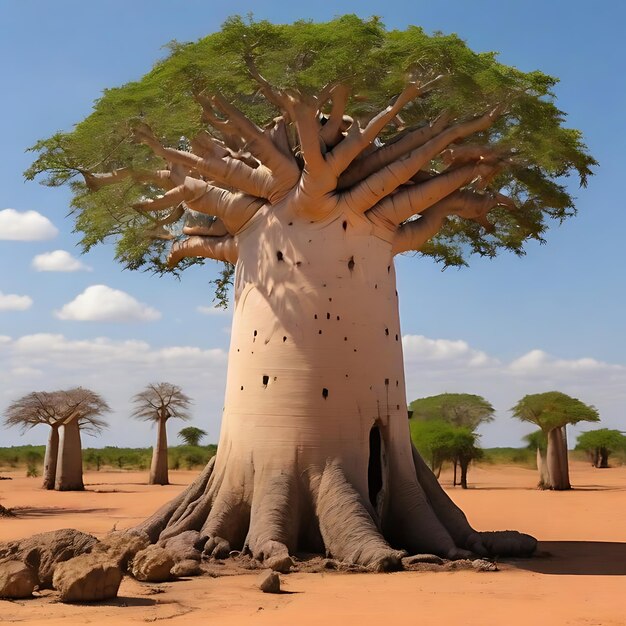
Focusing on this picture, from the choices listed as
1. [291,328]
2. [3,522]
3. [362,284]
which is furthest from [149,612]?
[3,522]

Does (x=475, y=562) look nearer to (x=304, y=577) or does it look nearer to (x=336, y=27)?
(x=304, y=577)

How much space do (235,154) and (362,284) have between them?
270 cm

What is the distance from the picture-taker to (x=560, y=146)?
12.0 m

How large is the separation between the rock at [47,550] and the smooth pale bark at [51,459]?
20.1m

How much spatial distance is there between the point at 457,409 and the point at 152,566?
127 ft

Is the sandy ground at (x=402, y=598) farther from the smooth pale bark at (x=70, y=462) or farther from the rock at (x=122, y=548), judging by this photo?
the smooth pale bark at (x=70, y=462)

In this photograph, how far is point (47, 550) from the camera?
788cm

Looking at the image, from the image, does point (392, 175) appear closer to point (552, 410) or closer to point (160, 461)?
point (552, 410)

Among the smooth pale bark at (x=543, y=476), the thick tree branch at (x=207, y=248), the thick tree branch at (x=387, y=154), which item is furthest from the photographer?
the smooth pale bark at (x=543, y=476)

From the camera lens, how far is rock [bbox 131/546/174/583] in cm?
806

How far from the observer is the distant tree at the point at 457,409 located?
44.8 m

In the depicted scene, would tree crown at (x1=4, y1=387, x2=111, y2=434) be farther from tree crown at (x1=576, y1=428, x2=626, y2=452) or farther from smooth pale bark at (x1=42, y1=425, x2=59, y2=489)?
tree crown at (x1=576, y1=428, x2=626, y2=452)

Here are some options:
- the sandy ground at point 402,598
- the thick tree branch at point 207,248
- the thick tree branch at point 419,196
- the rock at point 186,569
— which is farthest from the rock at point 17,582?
the thick tree branch at point 419,196

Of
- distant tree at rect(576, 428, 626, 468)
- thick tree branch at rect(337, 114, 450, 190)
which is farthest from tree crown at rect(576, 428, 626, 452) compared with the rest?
thick tree branch at rect(337, 114, 450, 190)
